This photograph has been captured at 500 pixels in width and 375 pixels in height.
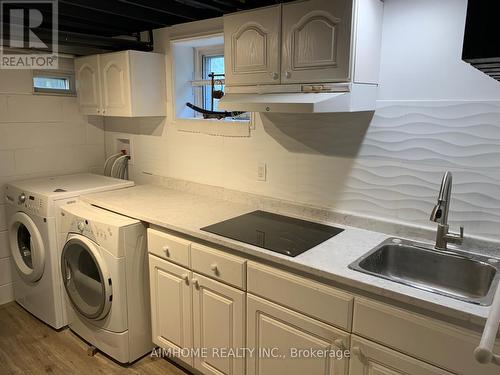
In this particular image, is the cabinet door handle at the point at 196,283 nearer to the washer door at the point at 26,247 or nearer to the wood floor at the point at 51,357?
the wood floor at the point at 51,357

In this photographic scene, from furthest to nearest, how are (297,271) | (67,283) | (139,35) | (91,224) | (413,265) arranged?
(139,35)
(67,283)
(91,224)
(413,265)
(297,271)

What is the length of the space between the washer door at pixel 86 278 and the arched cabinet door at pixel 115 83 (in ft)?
3.28

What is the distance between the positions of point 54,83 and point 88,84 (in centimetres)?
34

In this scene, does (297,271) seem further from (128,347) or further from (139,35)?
(139,35)

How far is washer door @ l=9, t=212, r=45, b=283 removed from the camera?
266cm

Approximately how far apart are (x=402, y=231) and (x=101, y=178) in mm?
2362

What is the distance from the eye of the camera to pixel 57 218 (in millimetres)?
2584

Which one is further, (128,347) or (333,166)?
(128,347)

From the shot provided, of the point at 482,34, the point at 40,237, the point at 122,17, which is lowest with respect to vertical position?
the point at 40,237

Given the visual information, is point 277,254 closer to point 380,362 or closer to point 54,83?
point 380,362

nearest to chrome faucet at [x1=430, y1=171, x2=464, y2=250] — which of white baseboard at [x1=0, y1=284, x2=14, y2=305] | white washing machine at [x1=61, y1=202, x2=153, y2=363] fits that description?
white washing machine at [x1=61, y1=202, x2=153, y2=363]

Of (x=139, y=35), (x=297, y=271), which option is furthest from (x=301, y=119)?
(x=139, y=35)

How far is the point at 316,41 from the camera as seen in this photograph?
5.73 ft

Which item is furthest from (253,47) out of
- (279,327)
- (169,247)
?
(279,327)
